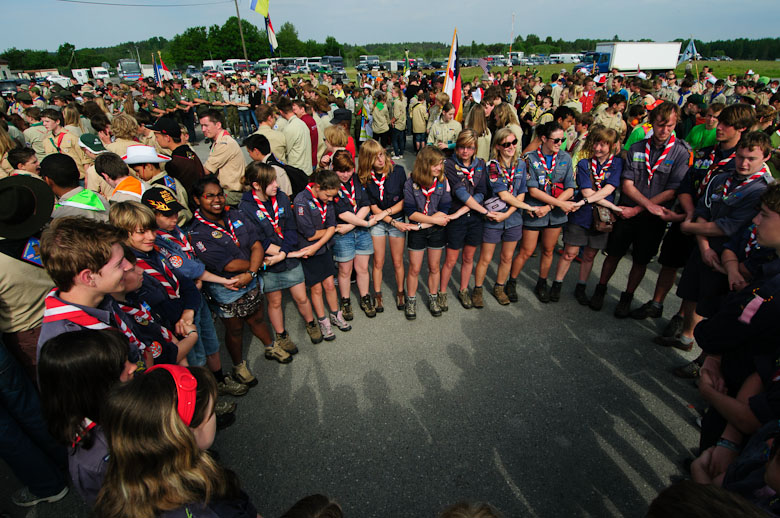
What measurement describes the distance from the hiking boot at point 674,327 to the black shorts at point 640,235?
684 millimetres

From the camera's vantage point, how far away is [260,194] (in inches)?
144

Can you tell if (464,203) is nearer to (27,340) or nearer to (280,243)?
(280,243)

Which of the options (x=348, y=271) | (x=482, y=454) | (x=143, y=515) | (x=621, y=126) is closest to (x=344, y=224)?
(x=348, y=271)

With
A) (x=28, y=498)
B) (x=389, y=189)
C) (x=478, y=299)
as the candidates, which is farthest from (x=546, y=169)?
(x=28, y=498)

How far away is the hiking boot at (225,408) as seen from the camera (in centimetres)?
342

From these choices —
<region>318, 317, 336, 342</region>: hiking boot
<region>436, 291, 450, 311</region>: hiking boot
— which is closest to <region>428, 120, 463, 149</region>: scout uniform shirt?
<region>436, 291, 450, 311</region>: hiking boot

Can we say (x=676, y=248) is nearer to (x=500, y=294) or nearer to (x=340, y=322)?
(x=500, y=294)

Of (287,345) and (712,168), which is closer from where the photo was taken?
(712,168)

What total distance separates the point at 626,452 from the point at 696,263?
1.98m

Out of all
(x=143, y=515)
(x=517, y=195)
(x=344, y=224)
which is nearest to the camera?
(x=143, y=515)

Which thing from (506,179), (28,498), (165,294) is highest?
(506,179)

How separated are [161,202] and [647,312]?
5.26m

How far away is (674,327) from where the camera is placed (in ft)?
13.9

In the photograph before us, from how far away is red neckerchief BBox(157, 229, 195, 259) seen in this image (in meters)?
3.06
